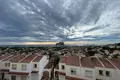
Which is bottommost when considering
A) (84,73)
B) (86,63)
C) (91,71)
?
(84,73)

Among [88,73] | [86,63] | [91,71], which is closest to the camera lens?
[91,71]

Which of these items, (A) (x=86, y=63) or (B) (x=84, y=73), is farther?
(A) (x=86, y=63)

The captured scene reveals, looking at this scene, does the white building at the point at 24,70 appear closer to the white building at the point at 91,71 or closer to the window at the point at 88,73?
the white building at the point at 91,71

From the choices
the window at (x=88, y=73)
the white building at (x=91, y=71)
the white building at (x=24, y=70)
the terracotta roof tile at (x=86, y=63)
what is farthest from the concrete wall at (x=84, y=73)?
the white building at (x=24, y=70)

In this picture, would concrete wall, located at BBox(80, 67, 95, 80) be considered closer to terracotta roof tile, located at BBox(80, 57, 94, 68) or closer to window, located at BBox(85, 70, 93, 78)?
window, located at BBox(85, 70, 93, 78)

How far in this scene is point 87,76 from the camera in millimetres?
22422

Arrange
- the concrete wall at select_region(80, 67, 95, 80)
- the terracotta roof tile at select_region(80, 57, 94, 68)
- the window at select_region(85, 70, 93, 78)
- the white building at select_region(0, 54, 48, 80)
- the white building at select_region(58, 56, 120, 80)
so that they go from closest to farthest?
the white building at select_region(58, 56, 120, 80)
the concrete wall at select_region(80, 67, 95, 80)
the window at select_region(85, 70, 93, 78)
the terracotta roof tile at select_region(80, 57, 94, 68)
the white building at select_region(0, 54, 48, 80)

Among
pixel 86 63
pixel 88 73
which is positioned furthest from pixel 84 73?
pixel 86 63

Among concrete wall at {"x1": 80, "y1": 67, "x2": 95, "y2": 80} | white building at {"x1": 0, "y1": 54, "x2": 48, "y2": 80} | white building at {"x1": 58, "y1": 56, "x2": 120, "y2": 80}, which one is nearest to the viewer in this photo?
white building at {"x1": 58, "y1": 56, "x2": 120, "y2": 80}

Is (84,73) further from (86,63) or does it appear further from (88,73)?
(86,63)

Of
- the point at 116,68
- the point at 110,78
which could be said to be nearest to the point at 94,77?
the point at 110,78

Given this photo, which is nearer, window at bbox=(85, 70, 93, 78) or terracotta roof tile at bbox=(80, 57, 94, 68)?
window at bbox=(85, 70, 93, 78)

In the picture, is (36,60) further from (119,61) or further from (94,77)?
(119,61)

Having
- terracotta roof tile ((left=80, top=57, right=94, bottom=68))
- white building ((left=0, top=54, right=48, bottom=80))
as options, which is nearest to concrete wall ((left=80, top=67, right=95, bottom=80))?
terracotta roof tile ((left=80, top=57, right=94, bottom=68))
